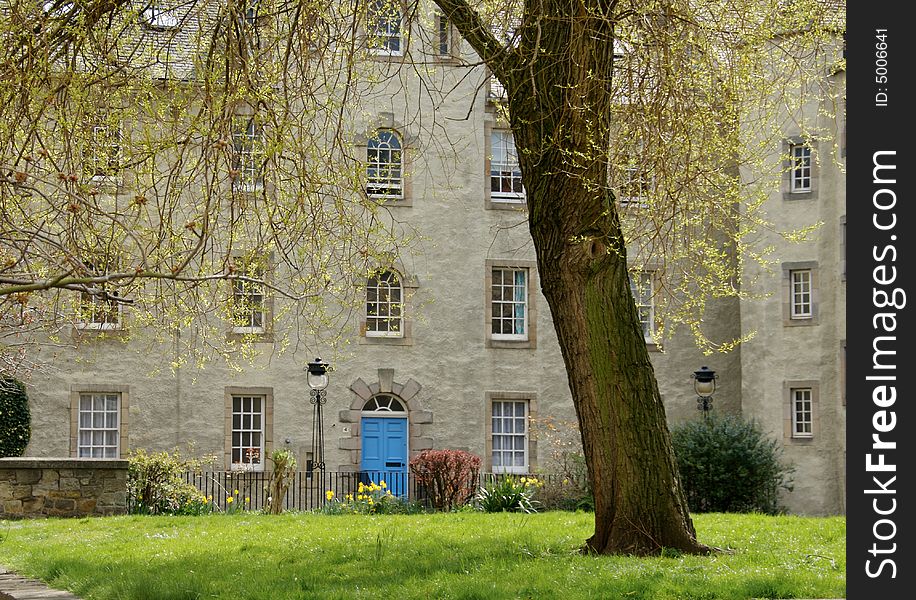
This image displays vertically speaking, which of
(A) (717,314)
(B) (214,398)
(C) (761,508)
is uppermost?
(A) (717,314)

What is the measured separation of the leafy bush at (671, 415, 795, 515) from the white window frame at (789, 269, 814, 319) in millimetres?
7561

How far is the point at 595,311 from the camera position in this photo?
35.8 feet

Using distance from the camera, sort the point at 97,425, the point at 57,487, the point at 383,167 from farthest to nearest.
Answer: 1. the point at 97,425
2. the point at 383,167
3. the point at 57,487

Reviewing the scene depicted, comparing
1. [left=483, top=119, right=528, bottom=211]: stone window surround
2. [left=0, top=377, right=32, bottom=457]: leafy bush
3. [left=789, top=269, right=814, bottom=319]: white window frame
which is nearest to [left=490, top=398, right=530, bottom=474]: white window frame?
[left=483, top=119, right=528, bottom=211]: stone window surround

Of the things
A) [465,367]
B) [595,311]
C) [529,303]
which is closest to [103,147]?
[595,311]

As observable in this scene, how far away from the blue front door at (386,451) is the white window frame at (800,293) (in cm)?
918

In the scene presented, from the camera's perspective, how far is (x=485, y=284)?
1128 inches

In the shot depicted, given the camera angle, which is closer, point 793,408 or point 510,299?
point 793,408

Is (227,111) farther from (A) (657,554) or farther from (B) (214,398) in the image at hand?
(B) (214,398)

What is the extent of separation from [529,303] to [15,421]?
11369 millimetres

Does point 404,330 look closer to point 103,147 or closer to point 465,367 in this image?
point 465,367

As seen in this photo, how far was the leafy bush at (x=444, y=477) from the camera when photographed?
23609mm
